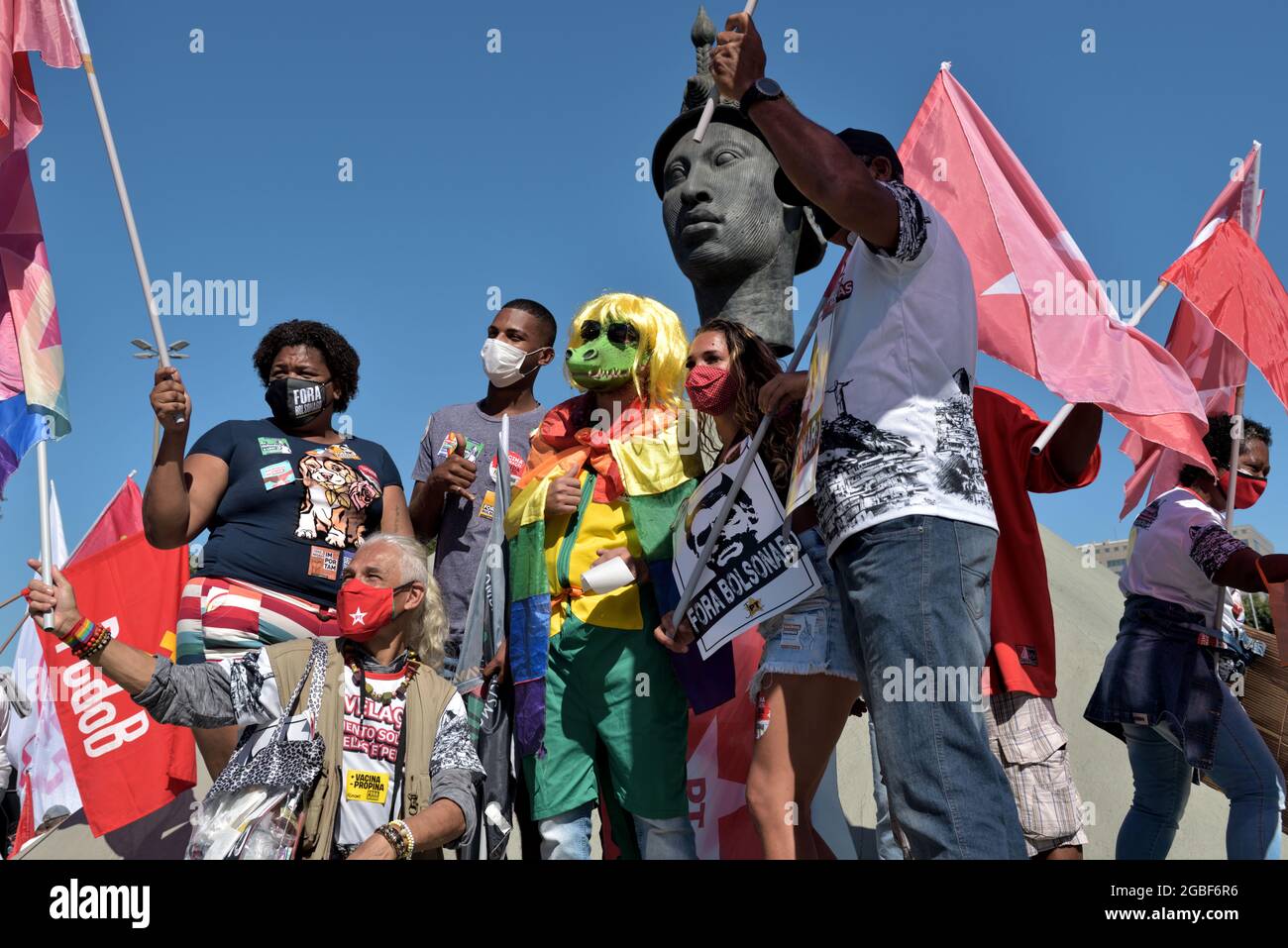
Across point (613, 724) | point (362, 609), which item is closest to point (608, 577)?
point (613, 724)


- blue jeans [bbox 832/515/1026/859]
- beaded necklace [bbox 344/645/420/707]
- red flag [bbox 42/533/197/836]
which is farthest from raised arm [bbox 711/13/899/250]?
red flag [bbox 42/533/197/836]

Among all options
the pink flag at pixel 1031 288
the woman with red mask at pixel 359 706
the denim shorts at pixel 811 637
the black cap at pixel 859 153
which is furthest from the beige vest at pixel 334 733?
the pink flag at pixel 1031 288

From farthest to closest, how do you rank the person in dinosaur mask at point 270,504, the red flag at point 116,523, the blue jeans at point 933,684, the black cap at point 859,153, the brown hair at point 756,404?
the red flag at point 116,523 → the person in dinosaur mask at point 270,504 → the brown hair at point 756,404 → the black cap at point 859,153 → the blue jeans at point 933,684

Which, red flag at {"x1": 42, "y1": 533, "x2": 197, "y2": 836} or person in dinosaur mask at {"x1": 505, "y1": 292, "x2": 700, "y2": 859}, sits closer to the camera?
person in dinosaur mask at {"x1": 505, "y1": 292, "x2": 700, "y2": 859}

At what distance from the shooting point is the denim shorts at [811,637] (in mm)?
3715

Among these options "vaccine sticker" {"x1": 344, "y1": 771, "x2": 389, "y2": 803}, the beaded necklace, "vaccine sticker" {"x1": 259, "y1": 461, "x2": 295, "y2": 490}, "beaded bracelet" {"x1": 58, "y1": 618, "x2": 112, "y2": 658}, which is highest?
"vaccine sticker" {"x1": 259, "y1": 461, "x2": 295, "y2": 490}

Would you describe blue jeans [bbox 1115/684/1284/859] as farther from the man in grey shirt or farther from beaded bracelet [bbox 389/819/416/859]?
beaded bracelet [bbox 389/819/416/859]

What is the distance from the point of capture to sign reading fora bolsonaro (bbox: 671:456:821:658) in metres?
3.74

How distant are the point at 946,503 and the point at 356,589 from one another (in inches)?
70.5

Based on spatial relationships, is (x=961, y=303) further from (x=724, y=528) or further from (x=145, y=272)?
(x=145, y=272)

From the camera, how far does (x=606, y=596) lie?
4.15 meters

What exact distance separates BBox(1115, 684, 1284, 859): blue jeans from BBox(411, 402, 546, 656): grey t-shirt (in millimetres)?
2487

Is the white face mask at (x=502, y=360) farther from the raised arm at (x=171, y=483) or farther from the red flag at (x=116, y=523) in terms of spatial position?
the red flag at (x=116, y=523)

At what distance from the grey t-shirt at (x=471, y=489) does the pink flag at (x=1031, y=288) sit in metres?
1.76
